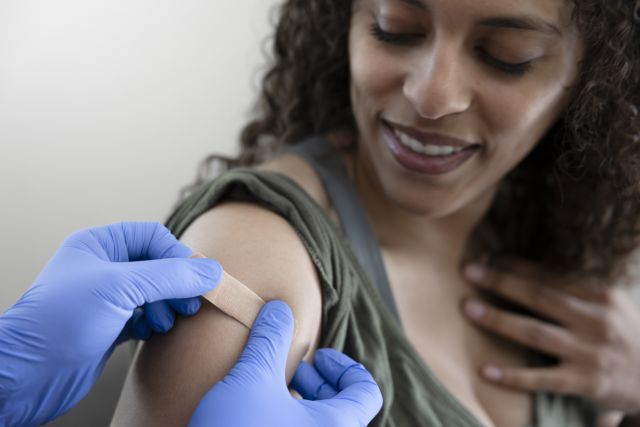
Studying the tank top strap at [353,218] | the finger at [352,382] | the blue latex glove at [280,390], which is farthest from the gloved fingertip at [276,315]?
the tank top strap at [353,218]

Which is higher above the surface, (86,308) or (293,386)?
(86,308)

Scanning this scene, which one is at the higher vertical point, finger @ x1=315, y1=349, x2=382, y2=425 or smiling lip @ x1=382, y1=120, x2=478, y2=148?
smiling lip @ x1=382, y1=120, x2=478, y2=148

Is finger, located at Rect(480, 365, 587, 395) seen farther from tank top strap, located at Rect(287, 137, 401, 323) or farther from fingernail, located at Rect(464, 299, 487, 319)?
tank top strap, located at Rect(287, 137, 401, 323)

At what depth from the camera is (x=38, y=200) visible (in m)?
1.51

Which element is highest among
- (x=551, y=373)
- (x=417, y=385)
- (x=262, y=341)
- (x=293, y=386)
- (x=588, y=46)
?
(x=588, y=46)

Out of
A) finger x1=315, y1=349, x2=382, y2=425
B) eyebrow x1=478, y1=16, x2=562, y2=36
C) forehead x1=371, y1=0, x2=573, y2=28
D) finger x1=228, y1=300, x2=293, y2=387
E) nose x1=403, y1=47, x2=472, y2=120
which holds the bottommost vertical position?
finger x1=315, y1=349, x2=382, y2=425

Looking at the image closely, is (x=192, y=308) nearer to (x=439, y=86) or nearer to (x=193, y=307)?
(x=193, y=307)

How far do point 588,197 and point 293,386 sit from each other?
31.2 inches

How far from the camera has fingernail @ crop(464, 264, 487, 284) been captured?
4.59 ft

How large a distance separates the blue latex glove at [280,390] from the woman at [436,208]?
0.03 meters

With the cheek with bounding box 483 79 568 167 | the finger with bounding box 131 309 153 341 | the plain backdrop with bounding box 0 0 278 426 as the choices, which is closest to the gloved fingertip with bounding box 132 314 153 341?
the finger with bounding box 131 309 153 341

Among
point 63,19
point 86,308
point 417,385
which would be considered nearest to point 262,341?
point 86,308

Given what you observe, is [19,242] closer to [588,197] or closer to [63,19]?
[63,19]

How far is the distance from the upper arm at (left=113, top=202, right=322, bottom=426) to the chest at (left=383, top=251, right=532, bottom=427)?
31 centimetres
